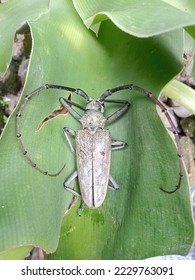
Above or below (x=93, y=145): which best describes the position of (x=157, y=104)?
above

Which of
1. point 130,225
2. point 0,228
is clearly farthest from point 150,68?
point 0,228

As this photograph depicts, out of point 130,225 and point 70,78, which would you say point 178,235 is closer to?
point 130,225

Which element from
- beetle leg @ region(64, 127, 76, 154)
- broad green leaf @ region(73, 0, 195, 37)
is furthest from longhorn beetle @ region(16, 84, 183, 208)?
broad green leaf @ region(73, 0, 195, 37)

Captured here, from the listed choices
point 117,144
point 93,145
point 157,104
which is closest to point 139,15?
point 157,104

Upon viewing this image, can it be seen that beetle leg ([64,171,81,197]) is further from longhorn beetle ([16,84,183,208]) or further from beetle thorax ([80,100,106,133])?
beetle thorax ([80,100,106,133])

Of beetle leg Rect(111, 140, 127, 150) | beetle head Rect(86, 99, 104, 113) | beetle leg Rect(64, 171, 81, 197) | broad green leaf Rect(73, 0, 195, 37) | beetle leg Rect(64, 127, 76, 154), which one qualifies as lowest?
beetle leg Rect(64, 171, 81, 197)

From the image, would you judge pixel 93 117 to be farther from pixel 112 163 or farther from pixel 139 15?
pixel 139 15
